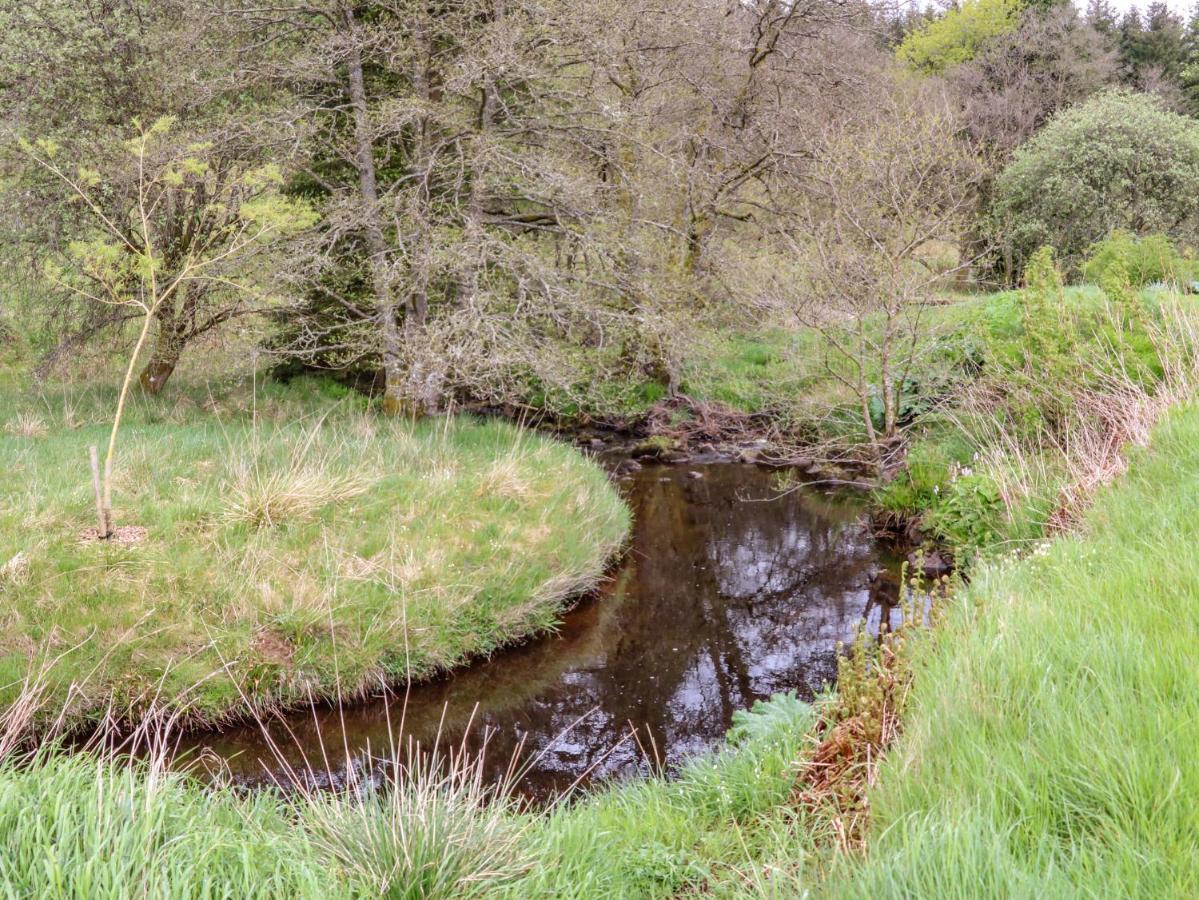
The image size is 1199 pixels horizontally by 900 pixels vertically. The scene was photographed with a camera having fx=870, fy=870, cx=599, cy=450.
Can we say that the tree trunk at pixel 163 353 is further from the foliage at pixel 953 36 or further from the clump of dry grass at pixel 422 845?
the foliage at pixel 953 36

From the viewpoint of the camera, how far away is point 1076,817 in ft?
8.09

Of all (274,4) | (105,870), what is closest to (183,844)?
(105,870)

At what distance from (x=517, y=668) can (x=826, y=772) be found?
3.73 meters

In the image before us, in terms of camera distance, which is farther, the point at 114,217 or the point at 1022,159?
the point at 1022,159

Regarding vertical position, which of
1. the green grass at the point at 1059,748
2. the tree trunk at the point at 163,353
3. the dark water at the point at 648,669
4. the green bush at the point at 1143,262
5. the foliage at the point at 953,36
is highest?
the foliage at the point at 953,36

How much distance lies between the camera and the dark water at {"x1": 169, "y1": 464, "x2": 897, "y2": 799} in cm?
584

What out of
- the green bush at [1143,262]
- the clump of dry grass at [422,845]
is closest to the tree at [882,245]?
the green bush at [1143,262]

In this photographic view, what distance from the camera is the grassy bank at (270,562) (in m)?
6.07

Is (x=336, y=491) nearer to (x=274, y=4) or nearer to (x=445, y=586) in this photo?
(x=445, y=586)

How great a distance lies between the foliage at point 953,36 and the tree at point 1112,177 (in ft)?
54.4

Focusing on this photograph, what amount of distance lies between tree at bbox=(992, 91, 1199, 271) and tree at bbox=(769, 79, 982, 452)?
8.70m

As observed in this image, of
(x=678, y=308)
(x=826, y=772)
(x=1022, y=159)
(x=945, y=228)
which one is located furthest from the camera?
(x=1022, y=159)

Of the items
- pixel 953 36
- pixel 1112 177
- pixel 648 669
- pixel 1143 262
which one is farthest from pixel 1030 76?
pixel 648 669

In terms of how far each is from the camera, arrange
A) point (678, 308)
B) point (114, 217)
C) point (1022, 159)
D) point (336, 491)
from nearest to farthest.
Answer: point (336, 491) < point (114, 217) < point (678, 308) < point (1022, 159)
